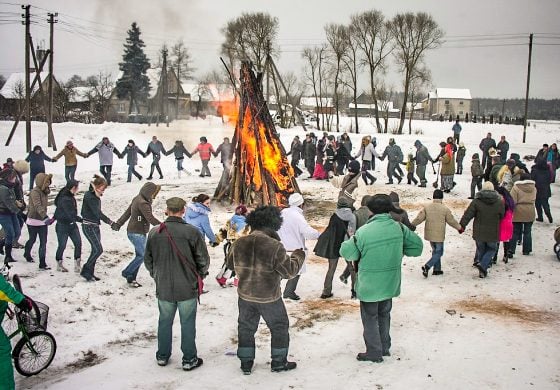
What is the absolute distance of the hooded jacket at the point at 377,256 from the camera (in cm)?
520

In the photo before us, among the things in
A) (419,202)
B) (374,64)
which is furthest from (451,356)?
(374,64)

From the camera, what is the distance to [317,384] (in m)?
4.93

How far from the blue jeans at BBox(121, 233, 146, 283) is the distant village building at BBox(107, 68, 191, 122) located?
116 feet

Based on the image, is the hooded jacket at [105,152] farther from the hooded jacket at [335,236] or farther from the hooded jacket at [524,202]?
the hooded jacket at [524,202]

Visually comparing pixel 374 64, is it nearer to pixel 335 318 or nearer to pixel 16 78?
pixel 335 318

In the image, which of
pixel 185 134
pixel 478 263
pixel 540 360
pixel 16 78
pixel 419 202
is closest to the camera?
pixel 540 360

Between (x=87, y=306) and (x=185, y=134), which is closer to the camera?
(x=87, y=306)

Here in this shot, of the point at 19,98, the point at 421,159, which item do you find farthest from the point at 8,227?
the point at 19,98

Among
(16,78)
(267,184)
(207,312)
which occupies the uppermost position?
(16,78)

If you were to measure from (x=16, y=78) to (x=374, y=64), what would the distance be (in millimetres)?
46695

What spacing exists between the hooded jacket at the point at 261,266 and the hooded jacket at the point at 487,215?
491 centimetres

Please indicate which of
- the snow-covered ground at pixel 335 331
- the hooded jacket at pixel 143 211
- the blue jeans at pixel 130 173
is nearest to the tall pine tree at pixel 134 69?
the blue jeans at pixel 130 173

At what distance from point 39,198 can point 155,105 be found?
44.1m

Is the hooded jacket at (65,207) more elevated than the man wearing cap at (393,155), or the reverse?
the man wearing cap at (393,155)
